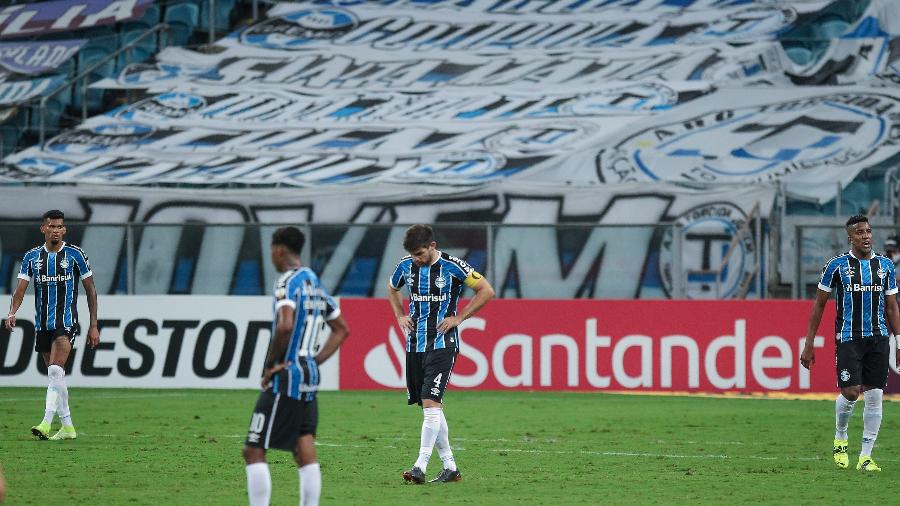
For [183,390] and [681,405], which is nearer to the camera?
[681,405]

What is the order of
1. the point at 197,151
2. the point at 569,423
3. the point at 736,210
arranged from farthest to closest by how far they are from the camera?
the point at 197,151, the point at 736,210, the point at 569,423

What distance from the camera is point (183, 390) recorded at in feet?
74.7

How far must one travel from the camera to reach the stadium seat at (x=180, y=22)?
4047cm

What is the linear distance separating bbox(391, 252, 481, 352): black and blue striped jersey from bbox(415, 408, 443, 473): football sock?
1.81 ft

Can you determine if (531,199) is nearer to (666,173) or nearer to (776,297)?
(666,173)

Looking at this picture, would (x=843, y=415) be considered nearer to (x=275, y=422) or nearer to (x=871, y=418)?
(x=871, y=418)

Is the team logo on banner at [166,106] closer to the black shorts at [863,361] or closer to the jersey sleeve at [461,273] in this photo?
the jersey sleeve at [461,273]

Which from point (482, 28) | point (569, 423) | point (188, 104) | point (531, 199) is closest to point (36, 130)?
point (188, 104)

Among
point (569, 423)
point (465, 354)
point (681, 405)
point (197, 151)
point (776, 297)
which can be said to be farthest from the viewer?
point (197, 151)

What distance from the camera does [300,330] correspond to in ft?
30.0

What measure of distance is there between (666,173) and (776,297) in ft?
20.6

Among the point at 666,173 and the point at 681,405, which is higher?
the point at 666,173

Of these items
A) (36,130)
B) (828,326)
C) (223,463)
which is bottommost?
(223,463)

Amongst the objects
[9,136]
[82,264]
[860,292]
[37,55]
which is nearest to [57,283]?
[82,264]
